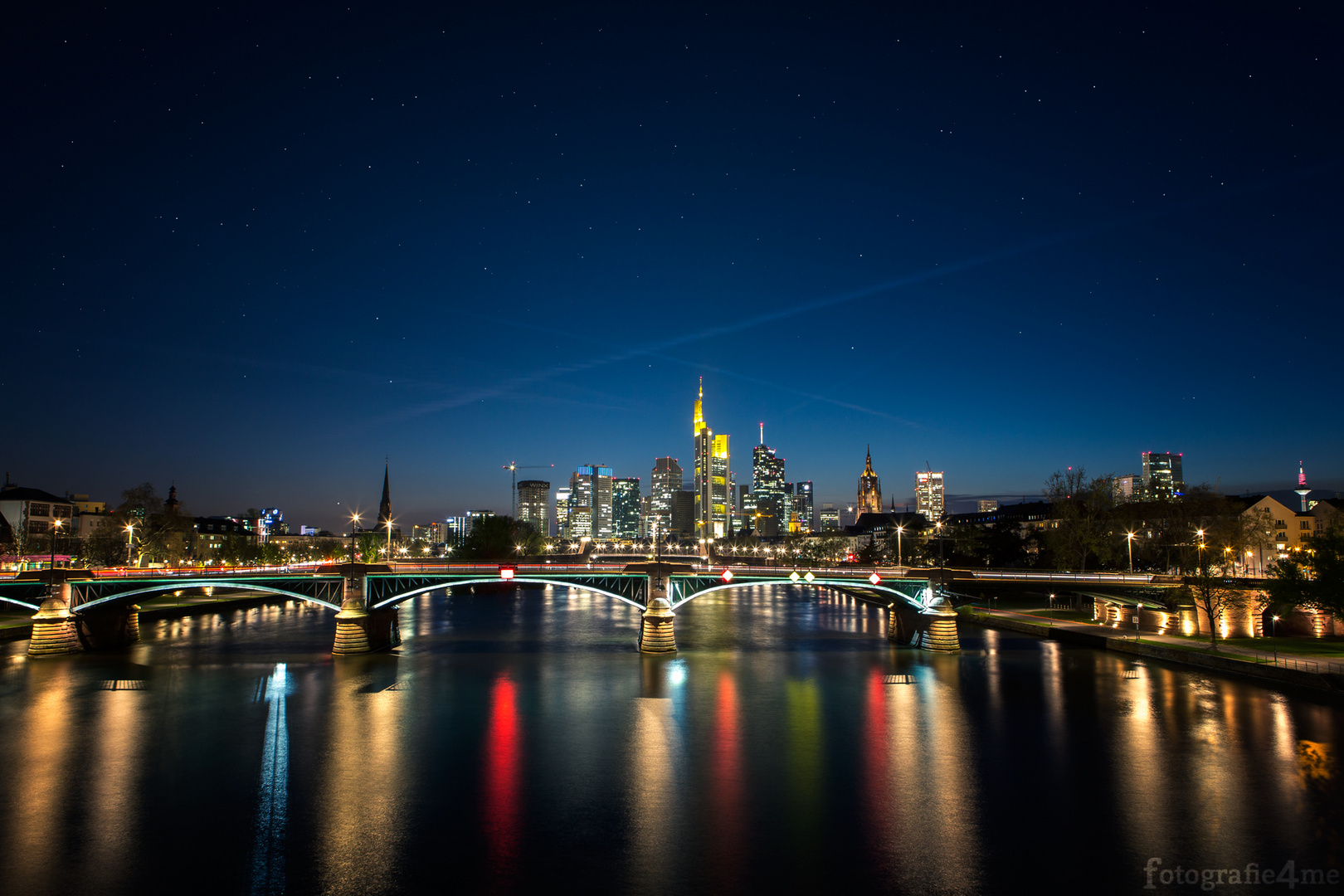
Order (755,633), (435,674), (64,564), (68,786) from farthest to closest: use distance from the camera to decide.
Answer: (64,564) < (755,633) < (435,674) < (68,786)

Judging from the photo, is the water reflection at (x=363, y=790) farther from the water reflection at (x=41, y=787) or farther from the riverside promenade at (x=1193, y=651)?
the riverside promenade at (x=1193, y=651)

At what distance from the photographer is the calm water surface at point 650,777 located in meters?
24.1

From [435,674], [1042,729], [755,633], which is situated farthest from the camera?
[755,633]

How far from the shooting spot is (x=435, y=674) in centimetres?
5606

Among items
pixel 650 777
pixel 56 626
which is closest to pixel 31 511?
pixel 56 626

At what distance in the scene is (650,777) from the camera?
A: 108 feet

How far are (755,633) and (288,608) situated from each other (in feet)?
239

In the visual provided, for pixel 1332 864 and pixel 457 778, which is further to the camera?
pixel 457 778

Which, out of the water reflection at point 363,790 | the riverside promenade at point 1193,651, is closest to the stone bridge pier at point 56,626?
the water reflection at point 363,790

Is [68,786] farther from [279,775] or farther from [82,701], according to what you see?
[82,701]

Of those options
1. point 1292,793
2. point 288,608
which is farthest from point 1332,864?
point 288,608

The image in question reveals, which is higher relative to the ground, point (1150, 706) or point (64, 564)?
point (64, 564)

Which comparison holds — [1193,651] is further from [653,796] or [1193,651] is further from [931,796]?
[653,796]

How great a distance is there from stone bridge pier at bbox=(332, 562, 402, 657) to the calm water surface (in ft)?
14.4
